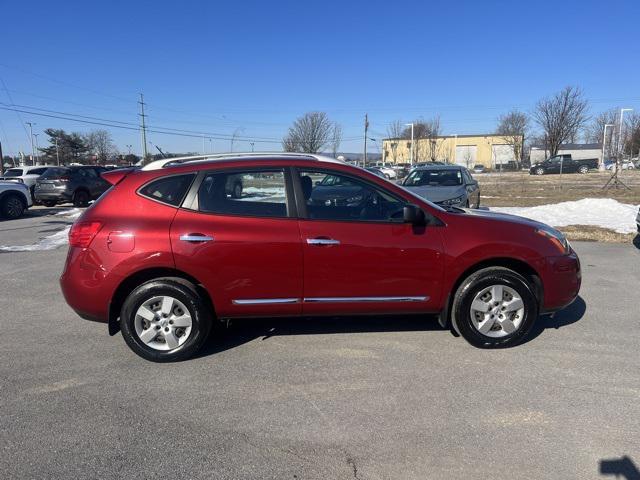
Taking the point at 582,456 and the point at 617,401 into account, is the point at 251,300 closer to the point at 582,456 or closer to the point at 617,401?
the point at 582,456

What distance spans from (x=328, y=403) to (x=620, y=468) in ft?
5.93

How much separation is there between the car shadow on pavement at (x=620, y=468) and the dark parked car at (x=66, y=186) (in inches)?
731

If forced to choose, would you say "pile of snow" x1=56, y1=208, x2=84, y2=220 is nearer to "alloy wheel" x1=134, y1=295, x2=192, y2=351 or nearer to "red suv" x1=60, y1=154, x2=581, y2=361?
"red suv" x1=60, y1=154, x2=581, y2=361

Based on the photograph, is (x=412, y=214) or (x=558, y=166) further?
(x=558, y=166)

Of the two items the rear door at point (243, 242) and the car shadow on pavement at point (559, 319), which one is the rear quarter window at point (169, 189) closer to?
the rear door at point (243, 242)

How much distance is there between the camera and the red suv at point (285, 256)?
4.00 m

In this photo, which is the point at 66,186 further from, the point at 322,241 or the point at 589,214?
the point at 589,214

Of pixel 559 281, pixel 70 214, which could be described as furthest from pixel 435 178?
→ pixel 70 214

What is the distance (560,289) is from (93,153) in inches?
3508

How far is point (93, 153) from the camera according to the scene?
8169 cm

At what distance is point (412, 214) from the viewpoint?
4.05m

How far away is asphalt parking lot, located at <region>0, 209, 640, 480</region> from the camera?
2.77 m

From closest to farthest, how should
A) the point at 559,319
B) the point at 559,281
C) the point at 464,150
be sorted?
the point at 559,281
the point at 559,319
the point at 464,150

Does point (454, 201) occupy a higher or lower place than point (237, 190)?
lower
